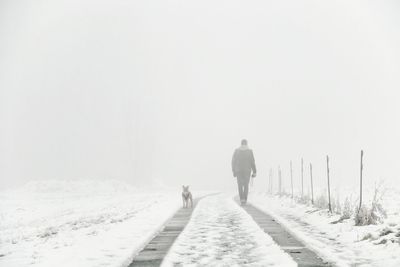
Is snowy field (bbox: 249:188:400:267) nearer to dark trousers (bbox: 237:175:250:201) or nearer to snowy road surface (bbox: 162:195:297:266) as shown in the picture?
snowy road surface (bbox: 162:195:297:266)

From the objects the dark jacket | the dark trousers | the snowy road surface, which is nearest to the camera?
the snowy road surface

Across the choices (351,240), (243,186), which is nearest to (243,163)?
(243,186)

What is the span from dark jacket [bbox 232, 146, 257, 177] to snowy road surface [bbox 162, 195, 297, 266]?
10.7 metres

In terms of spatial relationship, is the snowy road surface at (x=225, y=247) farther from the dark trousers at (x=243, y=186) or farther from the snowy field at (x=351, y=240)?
the dark trousers at (x=243, y=186)

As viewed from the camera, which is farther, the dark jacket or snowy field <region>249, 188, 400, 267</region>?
the dark jacket

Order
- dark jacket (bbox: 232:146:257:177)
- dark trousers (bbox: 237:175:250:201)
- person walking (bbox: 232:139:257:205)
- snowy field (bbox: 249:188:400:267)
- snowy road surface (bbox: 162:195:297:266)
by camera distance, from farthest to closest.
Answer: dark jacket (bbox: 232:146:257:177)
person walking (bbox: 232:139:257:205)
dark trousers (bbox: 237:175:250:201)
snowy field (bbox: 249:188:400:267)
snowy road surface (bbox: 162:195:297:266)

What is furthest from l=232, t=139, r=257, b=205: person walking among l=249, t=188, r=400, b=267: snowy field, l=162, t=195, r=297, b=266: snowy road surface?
l=162, t=195, r=297, b=266: snowy road surface

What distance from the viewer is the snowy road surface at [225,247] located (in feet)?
22.2

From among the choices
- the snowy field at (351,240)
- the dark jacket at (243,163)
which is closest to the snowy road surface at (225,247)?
the snowy field at (351,240)

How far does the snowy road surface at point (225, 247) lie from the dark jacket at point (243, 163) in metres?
10.7

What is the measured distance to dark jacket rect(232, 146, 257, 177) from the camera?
22047 mm

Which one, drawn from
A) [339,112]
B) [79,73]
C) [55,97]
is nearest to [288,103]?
[339,112]

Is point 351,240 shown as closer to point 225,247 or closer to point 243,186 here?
point 225,247

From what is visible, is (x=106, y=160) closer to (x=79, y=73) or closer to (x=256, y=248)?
(x=79, y=73)
